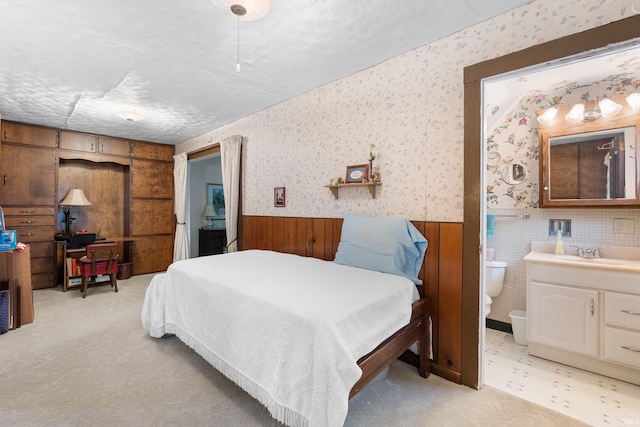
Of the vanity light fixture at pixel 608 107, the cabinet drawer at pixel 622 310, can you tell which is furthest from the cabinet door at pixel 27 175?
the vanity light fixture at pixel 608 107

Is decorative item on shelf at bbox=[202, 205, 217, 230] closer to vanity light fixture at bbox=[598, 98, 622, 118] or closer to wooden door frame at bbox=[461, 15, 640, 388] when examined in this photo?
wooden door frame at bbox=[461, 15, 640, 388]

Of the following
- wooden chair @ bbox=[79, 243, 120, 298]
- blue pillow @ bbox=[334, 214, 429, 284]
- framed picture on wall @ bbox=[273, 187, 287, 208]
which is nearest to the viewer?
blue pillow @ bbox=[334, 214, 429, 284]

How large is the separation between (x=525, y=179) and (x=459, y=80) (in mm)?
1455

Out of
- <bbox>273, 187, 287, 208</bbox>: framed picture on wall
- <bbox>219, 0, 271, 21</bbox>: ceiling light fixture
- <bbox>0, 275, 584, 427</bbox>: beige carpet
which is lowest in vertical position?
<bbox>0, 275, 584, 427</bbox>: beige carpet

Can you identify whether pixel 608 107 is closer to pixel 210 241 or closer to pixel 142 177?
pixel 210 241

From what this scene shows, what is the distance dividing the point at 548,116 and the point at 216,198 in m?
5.83

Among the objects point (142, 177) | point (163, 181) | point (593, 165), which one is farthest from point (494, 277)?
point (142, 177)

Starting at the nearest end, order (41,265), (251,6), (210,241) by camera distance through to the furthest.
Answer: (251,6)
(41,265)
(210,241)

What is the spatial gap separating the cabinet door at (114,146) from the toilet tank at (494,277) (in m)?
5.76

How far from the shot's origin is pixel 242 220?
4.09 meters

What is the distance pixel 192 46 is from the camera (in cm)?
227

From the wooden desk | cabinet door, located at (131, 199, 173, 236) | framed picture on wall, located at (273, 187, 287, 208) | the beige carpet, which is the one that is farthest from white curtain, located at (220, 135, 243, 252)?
cabinet door, located at (131, 199, 173, 236)

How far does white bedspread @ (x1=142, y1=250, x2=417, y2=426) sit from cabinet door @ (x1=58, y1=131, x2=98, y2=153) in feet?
12.2

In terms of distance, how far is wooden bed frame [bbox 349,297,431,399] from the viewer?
1.50m
